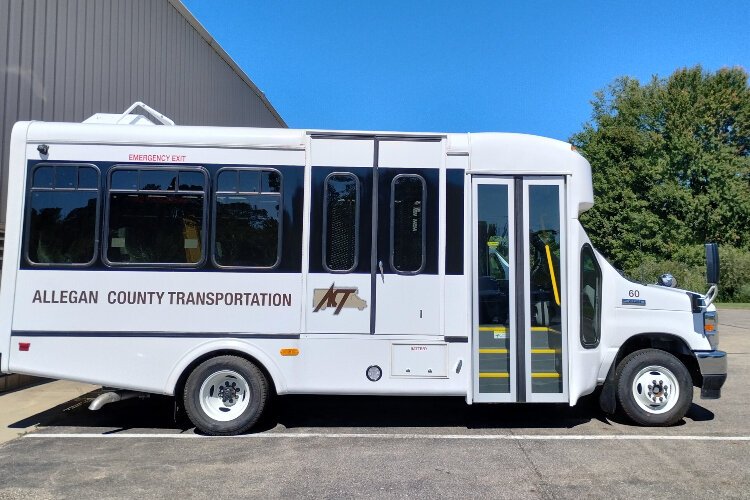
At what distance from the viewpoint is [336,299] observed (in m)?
5.73

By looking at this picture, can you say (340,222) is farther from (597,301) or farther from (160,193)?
(597,301)

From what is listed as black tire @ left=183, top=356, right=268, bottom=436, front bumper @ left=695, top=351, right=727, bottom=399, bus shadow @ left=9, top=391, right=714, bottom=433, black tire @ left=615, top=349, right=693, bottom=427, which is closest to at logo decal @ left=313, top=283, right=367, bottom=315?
black tire @ left=183, top=356, right=268, bottom=436

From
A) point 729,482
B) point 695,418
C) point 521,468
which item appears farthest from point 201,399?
point 695,418

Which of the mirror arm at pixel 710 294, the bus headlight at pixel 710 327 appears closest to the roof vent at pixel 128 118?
the mirror arm at pixel 710 294

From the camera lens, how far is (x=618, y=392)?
6109mm

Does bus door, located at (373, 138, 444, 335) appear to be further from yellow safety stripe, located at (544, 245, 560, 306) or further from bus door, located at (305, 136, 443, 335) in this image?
yellow safety stripe, located at (544, 245, 560, 306)

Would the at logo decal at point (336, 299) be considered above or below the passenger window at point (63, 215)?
below

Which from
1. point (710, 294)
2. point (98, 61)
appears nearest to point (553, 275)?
point (710, 294)

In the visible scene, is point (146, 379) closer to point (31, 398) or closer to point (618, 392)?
point (31, 398)

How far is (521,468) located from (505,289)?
5.80 ft

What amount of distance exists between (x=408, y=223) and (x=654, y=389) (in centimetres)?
322

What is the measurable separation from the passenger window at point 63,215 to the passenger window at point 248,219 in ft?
4.17

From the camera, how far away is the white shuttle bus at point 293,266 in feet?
18.6

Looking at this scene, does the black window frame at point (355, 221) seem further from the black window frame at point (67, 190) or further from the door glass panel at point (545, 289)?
the black window frame at point (67, 190)
